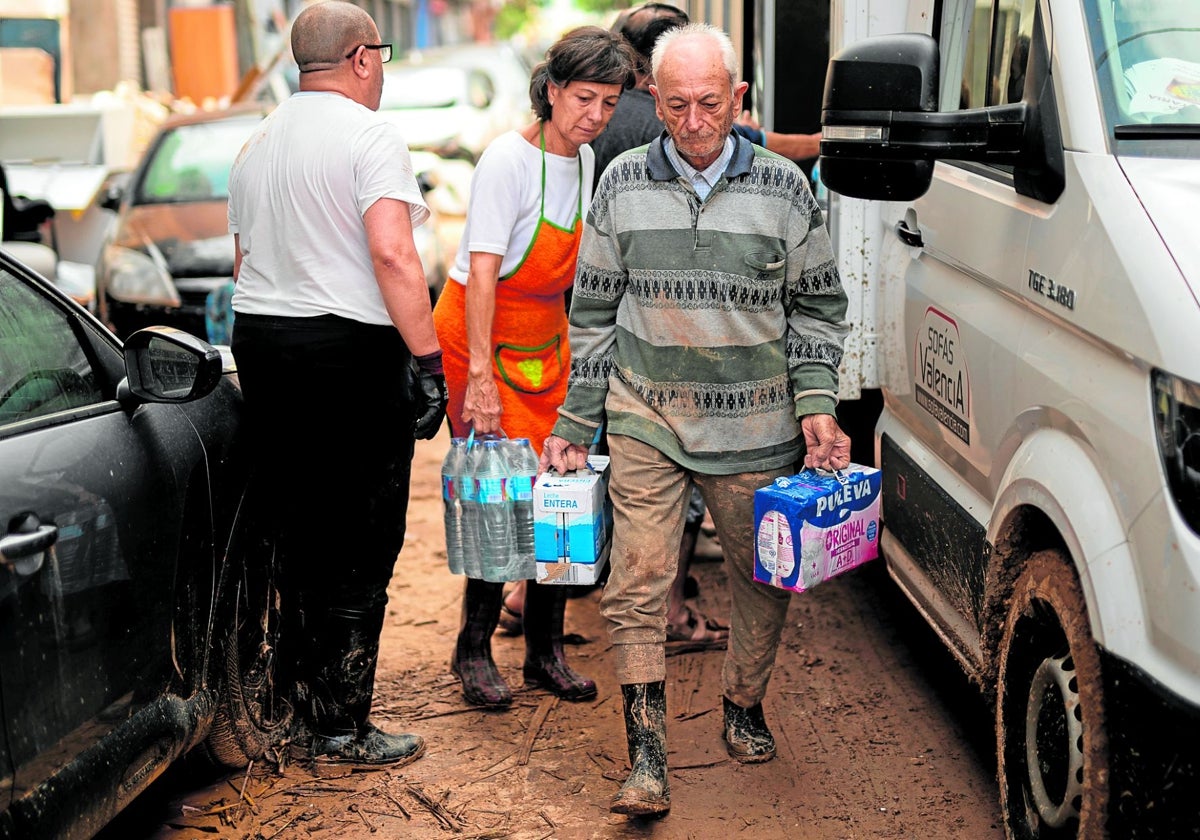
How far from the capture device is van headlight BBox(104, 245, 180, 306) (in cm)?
818

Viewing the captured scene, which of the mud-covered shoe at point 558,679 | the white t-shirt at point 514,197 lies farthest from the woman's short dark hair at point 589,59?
the mud-covered shoe at point 558,679

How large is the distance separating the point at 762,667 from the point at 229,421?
1.60m

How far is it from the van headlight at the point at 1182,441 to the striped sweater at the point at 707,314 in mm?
1318

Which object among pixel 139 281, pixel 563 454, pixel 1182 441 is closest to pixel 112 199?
pixel 139 281

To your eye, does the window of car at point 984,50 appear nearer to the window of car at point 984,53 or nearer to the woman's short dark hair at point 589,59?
the window of car at point 984,53

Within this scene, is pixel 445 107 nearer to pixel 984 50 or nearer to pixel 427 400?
pixel 427 400

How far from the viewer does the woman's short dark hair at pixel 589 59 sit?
4.05 m

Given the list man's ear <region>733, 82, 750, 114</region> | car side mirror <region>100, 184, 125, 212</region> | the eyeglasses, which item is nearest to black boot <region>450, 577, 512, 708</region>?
the eyeglasses

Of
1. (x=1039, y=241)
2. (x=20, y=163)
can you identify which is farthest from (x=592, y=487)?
(x=20, y=163)

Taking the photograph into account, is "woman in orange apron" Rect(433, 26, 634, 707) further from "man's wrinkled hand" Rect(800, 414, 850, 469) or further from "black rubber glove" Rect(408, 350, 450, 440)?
"man's wrinkled hand" Rect(800, 414, 850, 469)

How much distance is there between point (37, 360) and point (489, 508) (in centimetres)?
137

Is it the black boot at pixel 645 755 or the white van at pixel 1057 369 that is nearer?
the white van at pixel 1057 369

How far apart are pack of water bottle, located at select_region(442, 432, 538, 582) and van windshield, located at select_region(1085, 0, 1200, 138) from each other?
1.88 meters

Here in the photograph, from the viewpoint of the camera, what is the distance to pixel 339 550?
3.92 meters
